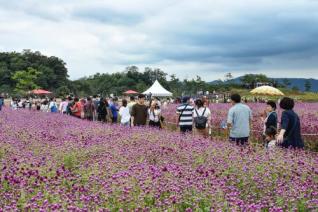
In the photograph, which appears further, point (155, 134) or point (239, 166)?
point (155, 134)

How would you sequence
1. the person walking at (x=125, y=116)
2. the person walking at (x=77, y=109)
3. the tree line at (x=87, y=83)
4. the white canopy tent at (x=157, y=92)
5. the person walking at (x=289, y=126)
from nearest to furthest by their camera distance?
the person walking at (x=289, y=126), the person walking at (x=125, y=116), the person walking at (x=77, y=109), the white canopy tent at (x=157, y=92), the tree line at (x=87, y=83)

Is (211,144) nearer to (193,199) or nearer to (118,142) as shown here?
(118,142)

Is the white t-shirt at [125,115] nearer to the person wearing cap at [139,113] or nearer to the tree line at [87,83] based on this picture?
the person wearing cap at [139,113]

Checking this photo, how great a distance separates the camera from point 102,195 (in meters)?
4.21

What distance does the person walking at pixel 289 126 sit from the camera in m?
7.57

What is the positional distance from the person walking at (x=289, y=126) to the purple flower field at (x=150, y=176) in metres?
0.66

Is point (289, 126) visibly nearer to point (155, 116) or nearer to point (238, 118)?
point (238, 118)

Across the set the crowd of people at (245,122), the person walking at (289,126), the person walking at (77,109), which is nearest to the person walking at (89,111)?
the person walking at (77,109)

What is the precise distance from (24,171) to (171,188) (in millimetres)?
1872

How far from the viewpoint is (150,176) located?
16.2ft

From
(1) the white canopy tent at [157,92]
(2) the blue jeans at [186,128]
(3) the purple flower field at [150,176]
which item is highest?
(1) the white canopy tent at [157,92]

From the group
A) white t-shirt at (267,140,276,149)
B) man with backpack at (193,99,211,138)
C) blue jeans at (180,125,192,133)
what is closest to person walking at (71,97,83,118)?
blue jeans at (180,125,192,133)

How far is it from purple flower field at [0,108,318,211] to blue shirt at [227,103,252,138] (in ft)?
2.91

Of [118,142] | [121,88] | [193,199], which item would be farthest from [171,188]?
[121,88]
